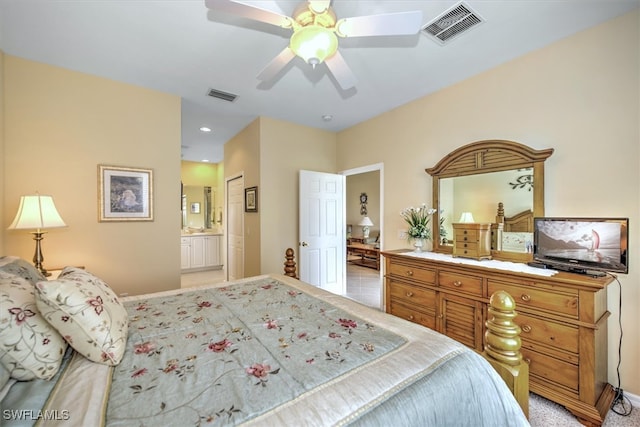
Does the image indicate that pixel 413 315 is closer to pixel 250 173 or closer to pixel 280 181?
pixel 280 181

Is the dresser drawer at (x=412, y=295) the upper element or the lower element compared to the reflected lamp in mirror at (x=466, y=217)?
lower

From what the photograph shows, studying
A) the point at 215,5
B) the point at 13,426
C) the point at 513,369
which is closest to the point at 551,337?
the point at 513,369

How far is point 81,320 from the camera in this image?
3.09ft

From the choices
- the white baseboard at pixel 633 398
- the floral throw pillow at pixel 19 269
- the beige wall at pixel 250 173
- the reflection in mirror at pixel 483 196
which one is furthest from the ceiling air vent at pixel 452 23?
the floral throw pillow at pixel 19 269

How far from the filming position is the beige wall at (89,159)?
7.77 feet

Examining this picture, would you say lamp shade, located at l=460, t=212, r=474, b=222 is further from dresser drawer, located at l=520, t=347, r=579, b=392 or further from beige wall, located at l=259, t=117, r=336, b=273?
beige wall, located at l=259, t=117, r=336, b=273

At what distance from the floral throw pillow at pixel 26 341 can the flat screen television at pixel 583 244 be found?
9.43 ft

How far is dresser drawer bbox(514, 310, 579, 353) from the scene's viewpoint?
166cm

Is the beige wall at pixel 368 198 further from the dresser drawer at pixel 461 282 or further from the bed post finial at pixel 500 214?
the dresser drawer at pixel 461 282

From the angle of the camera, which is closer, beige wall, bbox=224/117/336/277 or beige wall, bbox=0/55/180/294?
beige wall, bbox=0/55/180/294

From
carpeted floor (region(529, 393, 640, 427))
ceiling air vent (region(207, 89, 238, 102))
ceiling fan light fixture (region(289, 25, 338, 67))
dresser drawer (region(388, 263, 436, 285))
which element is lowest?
carpeted floor (region(529, 393, 640, 427))

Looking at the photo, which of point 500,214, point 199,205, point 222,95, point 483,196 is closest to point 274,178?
point 222,95

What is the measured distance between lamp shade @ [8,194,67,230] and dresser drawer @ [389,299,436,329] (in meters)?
3.16

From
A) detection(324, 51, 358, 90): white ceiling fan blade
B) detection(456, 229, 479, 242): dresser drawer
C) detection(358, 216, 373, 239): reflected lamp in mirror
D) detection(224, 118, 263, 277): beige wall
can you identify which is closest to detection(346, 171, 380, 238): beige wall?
detection(358, 216, 373, 239): reflected lamp in mirror
